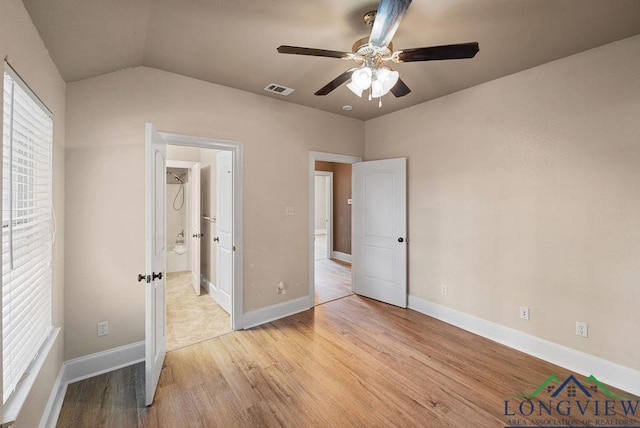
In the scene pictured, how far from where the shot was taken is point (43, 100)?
1.72 m

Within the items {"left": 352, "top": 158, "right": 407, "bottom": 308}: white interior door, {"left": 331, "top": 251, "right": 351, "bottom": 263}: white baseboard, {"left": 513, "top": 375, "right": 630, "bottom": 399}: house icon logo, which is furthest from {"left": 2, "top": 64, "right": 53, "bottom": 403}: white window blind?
{"left": 331, "top": 251, "right": 351, "bottom": 263}: white baseboard

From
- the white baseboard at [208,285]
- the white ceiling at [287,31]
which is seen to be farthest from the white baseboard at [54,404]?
the white ceiling at [287,31]

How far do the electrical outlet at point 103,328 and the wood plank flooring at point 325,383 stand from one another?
1.14 ft

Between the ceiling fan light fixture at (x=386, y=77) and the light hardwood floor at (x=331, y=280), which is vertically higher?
the ceiling fan light fixture at (x=386, y=77)

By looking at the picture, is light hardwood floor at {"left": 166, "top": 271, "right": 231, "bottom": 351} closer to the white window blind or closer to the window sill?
the window sill

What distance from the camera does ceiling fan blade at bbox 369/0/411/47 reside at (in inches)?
51.4

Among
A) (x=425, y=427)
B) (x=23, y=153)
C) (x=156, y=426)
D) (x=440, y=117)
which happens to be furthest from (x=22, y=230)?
(x=440, y=117)

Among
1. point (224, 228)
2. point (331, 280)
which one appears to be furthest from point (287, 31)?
point (331, 280)

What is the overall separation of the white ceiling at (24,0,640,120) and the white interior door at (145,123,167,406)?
659 millimetres

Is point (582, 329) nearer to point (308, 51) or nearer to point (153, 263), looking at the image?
point (308, 51)

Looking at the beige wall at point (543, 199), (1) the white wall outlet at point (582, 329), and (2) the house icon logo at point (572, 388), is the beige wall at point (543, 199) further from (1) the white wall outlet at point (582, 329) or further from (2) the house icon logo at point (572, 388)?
(2) the house icon logo at point (572, 388)

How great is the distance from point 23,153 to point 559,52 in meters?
3.87

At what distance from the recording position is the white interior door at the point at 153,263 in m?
1.92

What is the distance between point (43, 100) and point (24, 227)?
Answer: 32.0 inches
